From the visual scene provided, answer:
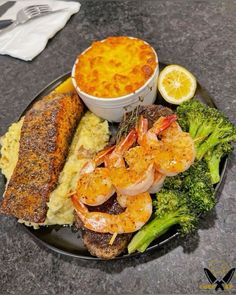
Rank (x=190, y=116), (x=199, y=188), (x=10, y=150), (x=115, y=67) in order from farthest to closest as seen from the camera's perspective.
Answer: (x=10, y=150), (x=115, y=67), (x=190, y=116), (x=199, y=188)

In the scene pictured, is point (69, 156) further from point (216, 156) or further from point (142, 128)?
point (216, 156)

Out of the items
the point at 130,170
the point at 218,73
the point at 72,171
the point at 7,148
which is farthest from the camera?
the point at 218,73

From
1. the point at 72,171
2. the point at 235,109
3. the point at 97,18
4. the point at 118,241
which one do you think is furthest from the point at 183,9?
the point at 118,241

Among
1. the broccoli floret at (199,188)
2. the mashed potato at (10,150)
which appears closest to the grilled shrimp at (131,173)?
the broccoli floret at (199,188)

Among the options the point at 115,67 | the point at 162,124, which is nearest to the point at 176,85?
the point at 115,67

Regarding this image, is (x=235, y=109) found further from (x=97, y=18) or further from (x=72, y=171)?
(x=97, y=18)

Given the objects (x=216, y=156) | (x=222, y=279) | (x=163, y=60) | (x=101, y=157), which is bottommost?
(x=222, y=279)

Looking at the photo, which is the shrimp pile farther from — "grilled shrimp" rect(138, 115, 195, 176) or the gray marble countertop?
the gray marble countertop
